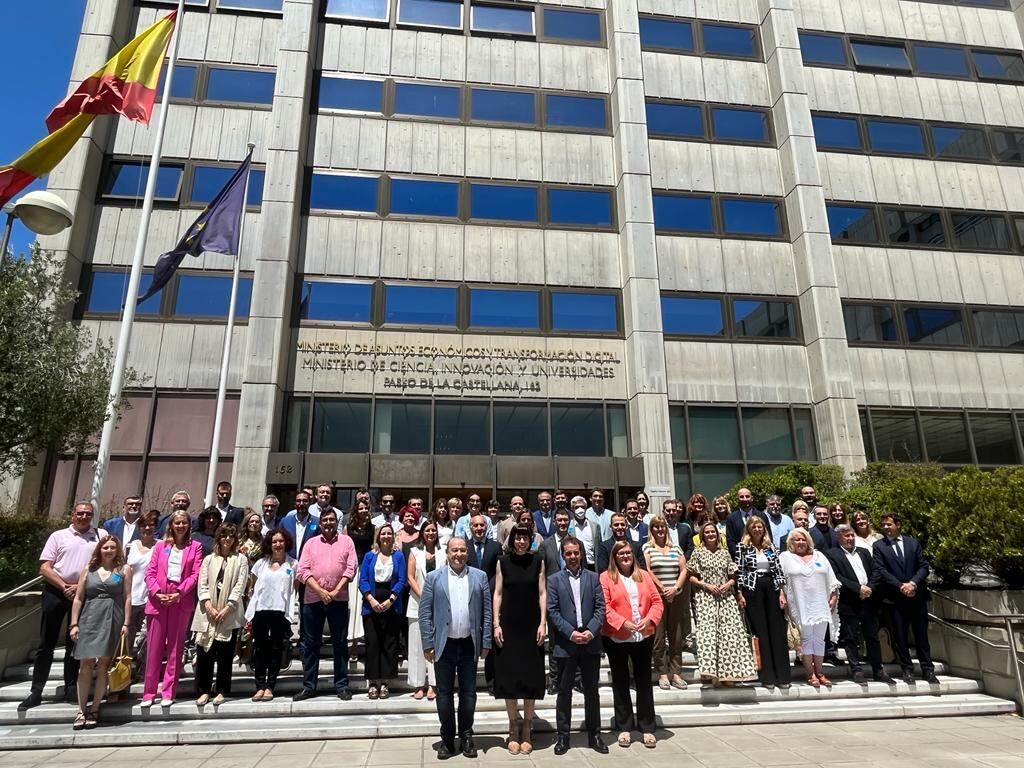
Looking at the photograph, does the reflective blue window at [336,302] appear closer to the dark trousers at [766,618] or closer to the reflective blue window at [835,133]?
the dark trousers at [766,618]

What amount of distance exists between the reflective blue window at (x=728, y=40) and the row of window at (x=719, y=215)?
6.20 m

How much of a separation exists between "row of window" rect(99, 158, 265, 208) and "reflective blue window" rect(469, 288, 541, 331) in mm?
7404

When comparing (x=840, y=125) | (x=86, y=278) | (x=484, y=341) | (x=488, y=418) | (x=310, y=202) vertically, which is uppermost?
(x=840, y=125)

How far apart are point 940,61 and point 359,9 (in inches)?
861

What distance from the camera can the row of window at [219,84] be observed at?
63.2ft

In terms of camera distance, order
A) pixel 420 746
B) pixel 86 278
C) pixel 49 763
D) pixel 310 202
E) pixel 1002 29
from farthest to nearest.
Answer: pixel 1002 29
pixel 310 202
pixel 86 278
pixel 420 746
pixel 49 763

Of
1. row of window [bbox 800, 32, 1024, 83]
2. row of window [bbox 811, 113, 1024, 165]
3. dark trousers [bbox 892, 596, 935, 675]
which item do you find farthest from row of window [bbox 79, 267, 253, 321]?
row of window [bbox 800, 32, 1024, 83]

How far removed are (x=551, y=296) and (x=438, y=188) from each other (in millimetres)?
5145

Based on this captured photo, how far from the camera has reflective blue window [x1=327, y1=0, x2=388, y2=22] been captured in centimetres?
2095

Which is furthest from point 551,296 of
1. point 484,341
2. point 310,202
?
point 310,202

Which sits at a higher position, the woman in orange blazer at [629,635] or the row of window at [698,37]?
the row of window at [698,37]

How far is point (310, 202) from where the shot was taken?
1906 centimetres

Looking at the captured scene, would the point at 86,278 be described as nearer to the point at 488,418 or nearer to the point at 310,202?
the point at 310,202

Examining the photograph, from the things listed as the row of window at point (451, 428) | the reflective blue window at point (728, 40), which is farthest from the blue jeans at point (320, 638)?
the reflective blue window at point (728, 40)
